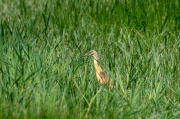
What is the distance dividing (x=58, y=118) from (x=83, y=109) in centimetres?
36

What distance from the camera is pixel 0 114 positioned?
288 cm

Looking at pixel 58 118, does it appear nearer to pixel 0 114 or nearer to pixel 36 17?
pixel 0 114

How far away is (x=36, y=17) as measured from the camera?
5.91 meters

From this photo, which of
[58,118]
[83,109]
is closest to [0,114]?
[58,118]

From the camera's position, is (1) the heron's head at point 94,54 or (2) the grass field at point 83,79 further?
(1) the heron's head at point 94,54

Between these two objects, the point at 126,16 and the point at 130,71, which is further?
→ the point at 126,16

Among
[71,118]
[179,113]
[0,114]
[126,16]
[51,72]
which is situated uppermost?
[126,16]

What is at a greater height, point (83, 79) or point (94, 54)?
point (94, 54)

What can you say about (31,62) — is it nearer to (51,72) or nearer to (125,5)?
(51,72)

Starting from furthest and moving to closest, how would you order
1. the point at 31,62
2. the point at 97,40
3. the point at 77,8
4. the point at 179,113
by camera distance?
1. the point at 77,8
2. the point at 97,40
3. the point at 31,62
4. the point at 179,113

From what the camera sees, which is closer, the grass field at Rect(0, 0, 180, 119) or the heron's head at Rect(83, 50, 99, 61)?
the grass field at Rect(0, 0, 180, 119)

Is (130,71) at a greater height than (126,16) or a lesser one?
lesser

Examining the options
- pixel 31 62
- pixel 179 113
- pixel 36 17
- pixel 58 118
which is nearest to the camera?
pixel 58 118

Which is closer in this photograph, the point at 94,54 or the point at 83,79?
the point at 83,79
